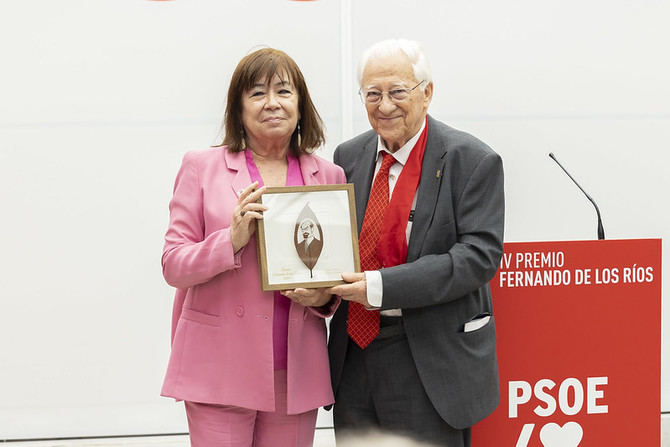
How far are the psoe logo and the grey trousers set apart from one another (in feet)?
1.02

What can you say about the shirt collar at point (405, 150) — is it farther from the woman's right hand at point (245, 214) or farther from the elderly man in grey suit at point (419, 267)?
the woman's right hand at point (245, 214)

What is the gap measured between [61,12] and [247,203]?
7.11 feet

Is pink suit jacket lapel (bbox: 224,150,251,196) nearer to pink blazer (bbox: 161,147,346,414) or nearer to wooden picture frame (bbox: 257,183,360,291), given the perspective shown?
pink blazer (bbox: 161,147,346,414)

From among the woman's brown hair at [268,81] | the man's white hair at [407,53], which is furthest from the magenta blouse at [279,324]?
the man's white hair at [407,53]

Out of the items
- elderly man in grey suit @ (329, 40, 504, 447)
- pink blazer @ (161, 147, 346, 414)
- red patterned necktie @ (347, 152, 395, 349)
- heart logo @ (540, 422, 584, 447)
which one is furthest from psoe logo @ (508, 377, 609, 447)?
pink blazer @ (161, 147, 346, 414)

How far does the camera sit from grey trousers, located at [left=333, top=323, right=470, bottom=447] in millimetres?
1988

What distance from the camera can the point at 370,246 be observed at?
1990 millimetres

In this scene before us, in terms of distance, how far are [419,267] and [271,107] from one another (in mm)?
575

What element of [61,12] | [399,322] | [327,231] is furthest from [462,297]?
[61,12]

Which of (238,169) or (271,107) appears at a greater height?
(271,107)

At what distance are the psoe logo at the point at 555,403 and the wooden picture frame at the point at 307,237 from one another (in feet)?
2.53

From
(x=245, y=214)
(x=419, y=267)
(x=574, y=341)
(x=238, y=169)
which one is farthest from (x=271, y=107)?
(x=574, y=341)

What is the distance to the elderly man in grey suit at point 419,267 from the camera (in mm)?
1906

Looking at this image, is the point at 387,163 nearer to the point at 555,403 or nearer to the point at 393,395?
the point at 393,395
